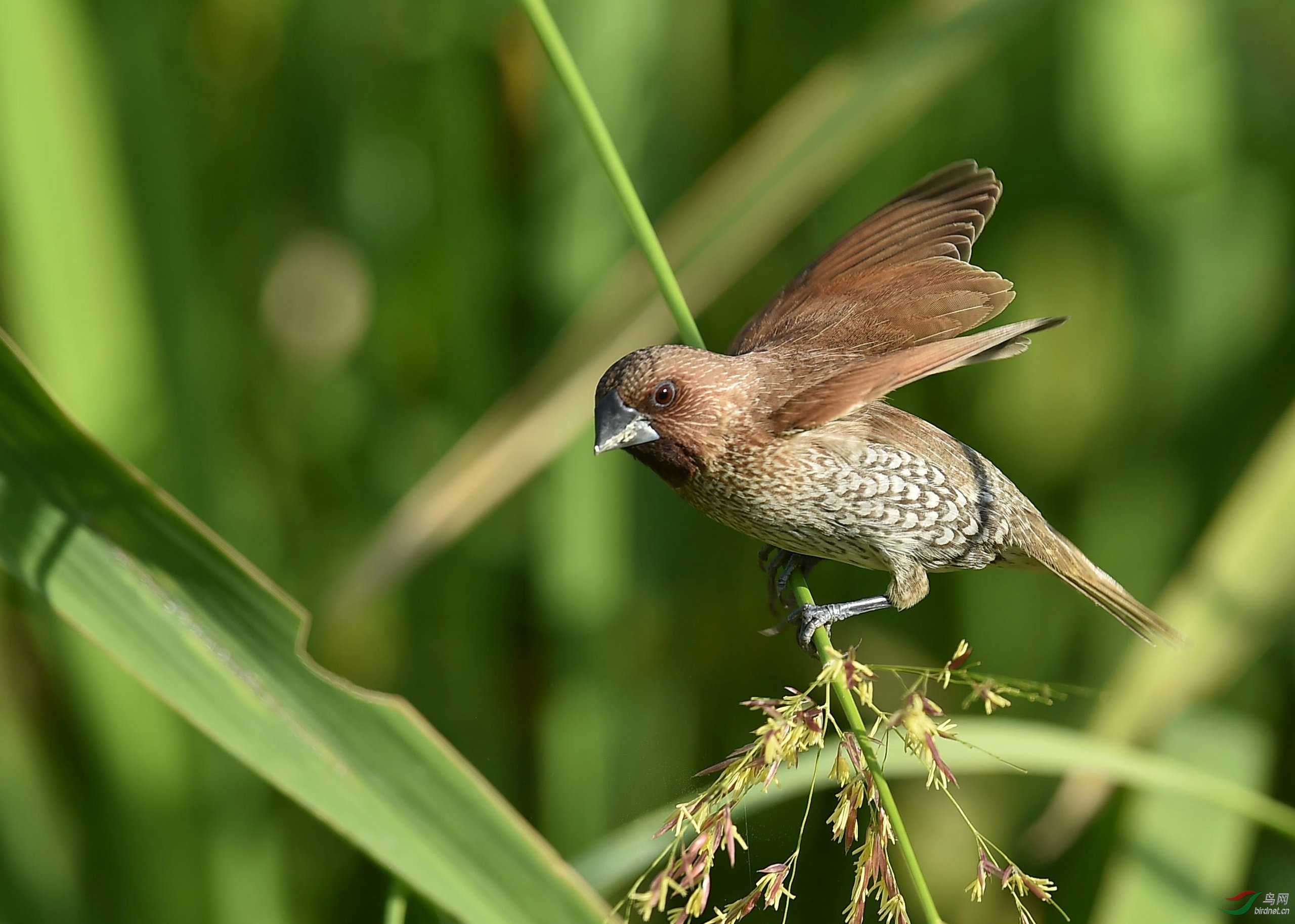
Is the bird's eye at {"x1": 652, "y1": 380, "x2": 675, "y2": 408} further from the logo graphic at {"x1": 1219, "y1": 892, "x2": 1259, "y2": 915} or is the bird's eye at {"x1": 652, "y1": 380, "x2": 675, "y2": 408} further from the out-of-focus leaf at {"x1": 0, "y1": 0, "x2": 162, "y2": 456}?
the logo graphic at {"x1": 1219, "y1": 892, "x2": 1259, "y2": 915}

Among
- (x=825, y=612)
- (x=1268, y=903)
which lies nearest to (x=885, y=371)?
(x=825, y=612)

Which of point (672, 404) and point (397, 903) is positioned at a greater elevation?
point (672, 404)

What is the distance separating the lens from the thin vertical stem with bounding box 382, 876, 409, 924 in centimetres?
109

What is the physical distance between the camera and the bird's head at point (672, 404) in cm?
106

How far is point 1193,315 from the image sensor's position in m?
2.10

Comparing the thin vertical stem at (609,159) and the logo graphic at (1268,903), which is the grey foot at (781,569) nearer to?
the thin vertical stem at (609,159)

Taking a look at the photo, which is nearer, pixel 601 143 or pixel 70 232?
pixel 601 143

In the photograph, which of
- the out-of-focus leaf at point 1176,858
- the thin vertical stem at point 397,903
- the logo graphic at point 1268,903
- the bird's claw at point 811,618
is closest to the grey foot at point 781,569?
the bird's claw at point 811,618

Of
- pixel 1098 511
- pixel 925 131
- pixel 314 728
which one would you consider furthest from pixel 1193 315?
pixel 314 728

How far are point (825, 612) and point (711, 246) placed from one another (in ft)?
2.12

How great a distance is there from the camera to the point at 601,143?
1050 mm

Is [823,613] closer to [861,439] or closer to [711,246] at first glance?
[861,439]

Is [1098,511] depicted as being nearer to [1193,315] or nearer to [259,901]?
[1193,315]

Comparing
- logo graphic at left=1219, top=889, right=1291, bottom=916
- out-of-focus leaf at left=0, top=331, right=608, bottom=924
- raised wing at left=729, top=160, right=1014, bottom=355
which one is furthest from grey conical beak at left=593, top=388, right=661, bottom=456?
logo graphic at left=1219, top=889, right=1291, bottom=916
